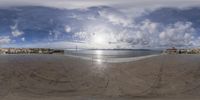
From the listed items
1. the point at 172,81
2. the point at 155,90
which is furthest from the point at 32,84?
the point at 172,81

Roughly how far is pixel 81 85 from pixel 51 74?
27.4ft

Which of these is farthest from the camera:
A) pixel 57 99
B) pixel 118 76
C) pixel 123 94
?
pixel 118 76

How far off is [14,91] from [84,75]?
36.8 feet

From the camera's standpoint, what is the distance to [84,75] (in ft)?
125

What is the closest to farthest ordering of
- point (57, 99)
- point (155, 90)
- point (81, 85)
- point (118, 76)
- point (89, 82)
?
point (57, 99) < point (155, 90) < point (81, 85) < point (89, 82) < point (118, 76)

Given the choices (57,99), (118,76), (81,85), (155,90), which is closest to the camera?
(57,99)

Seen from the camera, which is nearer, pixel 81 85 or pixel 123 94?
pixel 123 94

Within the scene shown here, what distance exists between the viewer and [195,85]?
103ft

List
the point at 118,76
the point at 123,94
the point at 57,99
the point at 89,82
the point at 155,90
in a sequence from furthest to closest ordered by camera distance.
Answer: the point at 118,76, the point at 89,82, the point at 155,90, the point at 123,94, the point at 57,99

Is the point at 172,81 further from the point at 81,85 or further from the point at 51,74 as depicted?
the point at 51,74

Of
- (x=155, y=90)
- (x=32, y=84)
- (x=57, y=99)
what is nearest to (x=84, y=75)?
(x=32, y=84)

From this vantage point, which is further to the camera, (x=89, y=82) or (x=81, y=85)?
(x=89, y=82)

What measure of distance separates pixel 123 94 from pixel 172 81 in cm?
865

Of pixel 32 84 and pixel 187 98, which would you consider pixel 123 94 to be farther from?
pixel 32 84
